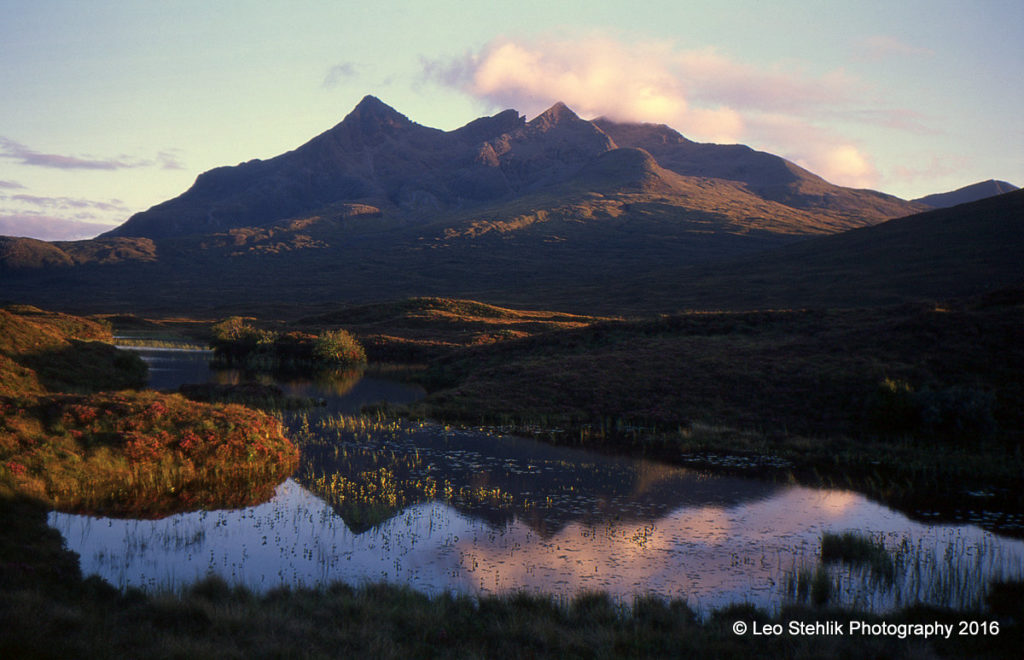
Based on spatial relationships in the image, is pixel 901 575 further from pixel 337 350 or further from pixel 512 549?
pixel 337 350

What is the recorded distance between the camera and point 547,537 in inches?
705

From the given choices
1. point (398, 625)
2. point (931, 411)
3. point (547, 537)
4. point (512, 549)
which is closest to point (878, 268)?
point (931, 411)

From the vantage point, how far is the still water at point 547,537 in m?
14.8

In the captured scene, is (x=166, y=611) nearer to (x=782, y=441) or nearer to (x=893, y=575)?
(x=893, y=575)

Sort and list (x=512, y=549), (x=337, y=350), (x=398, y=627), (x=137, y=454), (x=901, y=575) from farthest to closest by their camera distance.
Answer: (x=337, y=350) < (x=137, y=454) < (x=512, y=549) < (x=901, y=575) < (x=398, y=627)

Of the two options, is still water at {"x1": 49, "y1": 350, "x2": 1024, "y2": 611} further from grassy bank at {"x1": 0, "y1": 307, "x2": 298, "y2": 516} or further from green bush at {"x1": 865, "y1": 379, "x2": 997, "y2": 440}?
green bush at {"x1": 865, "y1": 379, "x2": 997, "y2": 440}

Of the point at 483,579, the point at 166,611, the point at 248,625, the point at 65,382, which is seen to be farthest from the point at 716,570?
the point at 65,382

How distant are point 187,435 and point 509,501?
11.9m

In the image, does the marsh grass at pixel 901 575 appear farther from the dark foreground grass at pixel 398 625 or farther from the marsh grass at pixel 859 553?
the dark foreground grass at pixel 398 625

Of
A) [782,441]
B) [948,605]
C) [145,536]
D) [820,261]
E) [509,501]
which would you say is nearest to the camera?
[948,605]

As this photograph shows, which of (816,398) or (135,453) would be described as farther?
(816,398)

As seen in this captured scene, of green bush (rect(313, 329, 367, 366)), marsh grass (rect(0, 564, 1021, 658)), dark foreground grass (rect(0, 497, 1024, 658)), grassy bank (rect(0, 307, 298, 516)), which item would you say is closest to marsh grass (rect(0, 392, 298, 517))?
grassy bank (rect(0, 307, 298, 516))

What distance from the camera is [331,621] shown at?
12117 mm

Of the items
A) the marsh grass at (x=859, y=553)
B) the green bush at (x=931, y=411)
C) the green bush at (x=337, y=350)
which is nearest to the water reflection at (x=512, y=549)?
the marsh grass at (x=859, y=553)
